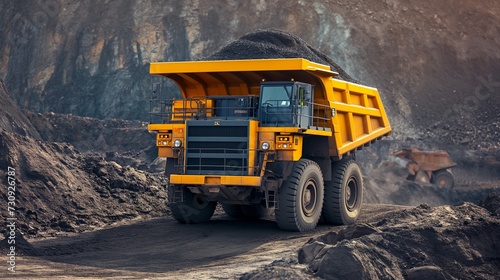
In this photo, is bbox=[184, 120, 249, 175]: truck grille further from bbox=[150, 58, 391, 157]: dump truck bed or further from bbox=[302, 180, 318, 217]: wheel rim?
bbox=[302, 180, 318, 217]: wheel rim

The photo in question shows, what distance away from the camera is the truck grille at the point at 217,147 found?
13797 millimetres

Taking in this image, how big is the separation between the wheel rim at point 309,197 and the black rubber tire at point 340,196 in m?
0.97

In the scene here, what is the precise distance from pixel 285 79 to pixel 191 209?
3020mm

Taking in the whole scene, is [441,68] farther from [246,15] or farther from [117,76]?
[117,76]

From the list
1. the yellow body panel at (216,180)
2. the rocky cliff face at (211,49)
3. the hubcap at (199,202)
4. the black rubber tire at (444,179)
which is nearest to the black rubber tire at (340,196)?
the hubcap at (199,202)

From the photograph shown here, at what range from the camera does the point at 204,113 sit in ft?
48.4

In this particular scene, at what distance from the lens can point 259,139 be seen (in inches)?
546

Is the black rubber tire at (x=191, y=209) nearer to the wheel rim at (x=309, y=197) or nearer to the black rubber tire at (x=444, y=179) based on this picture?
the wheel rim at (x=309, y=197)

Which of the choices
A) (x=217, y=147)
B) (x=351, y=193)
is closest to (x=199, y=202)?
(x=217, y=147)

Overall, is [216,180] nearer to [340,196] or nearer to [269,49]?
[340,196]

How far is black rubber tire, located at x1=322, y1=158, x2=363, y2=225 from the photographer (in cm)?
1565

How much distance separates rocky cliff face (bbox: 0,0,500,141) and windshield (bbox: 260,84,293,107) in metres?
27.4

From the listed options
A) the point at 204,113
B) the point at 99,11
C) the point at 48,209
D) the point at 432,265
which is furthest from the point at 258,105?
the point at 99,11

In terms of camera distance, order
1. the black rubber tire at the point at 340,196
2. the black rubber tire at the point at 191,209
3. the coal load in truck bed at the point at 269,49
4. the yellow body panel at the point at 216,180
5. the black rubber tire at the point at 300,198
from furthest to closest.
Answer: the coal load in truck bed at the point at 269,49, the black rubber tire at the point at 340,196, the black rubber tire at the point at 191,209, the black rubber tire at the point at 300,198, the yellow body panel at the point at 216,180
